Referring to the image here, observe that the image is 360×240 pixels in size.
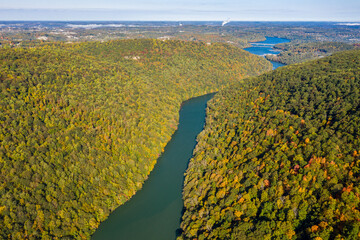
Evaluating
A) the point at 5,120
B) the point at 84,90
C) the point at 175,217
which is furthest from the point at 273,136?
the point at 5,120

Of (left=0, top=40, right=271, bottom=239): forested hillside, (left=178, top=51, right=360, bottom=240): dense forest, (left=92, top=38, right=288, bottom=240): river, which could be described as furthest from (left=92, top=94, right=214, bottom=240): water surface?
(left=178, top=51, right=360, bottom=240): dense forest

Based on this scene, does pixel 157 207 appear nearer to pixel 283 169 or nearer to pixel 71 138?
pixel 283 169

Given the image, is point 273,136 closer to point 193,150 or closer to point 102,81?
point 193,150

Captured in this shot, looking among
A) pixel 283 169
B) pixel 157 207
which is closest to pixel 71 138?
pixel 157 207

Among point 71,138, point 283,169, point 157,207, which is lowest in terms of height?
point 157,207

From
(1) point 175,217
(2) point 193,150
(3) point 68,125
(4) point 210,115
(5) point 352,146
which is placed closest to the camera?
(5) point 352,146

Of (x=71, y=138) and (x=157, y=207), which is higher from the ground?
(x=71, y=138)

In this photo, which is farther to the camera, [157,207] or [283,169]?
[157,207]
